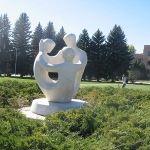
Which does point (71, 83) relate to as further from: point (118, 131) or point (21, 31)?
point (21, 31)

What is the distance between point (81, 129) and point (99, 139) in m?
0.81

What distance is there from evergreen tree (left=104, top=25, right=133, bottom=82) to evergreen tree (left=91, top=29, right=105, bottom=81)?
0.92 meters

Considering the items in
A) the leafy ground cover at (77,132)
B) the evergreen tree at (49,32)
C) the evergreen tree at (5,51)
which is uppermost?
the evergreen tree at (49,32)

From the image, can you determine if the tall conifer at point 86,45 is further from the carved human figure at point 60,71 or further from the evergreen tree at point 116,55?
the carved human figure at point 60,71

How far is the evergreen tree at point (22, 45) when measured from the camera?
4122 cm

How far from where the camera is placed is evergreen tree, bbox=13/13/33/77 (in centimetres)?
4122

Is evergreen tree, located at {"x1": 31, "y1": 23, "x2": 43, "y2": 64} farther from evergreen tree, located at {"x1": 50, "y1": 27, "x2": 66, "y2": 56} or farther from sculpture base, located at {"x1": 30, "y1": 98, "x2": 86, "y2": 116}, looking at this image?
sculpture base, located at {"x1": 30, "y1": 98, "x2": 86, "y2": 116}

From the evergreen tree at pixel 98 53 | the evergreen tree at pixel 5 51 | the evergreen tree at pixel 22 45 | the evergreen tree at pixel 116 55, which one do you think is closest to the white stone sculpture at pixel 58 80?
the evergreen tree at pixel 116 55

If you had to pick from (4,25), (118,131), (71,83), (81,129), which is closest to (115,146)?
(118,131)

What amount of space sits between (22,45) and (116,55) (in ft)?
54.9

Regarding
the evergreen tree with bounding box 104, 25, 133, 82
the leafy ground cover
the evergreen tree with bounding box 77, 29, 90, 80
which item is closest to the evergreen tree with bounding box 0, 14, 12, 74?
the evergreen tree with bounding box 77, 29, 90, 80

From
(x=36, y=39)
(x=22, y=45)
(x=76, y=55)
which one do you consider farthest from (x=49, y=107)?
(x=36, y=39)

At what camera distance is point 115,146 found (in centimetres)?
446

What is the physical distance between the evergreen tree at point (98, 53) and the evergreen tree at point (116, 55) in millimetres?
921
